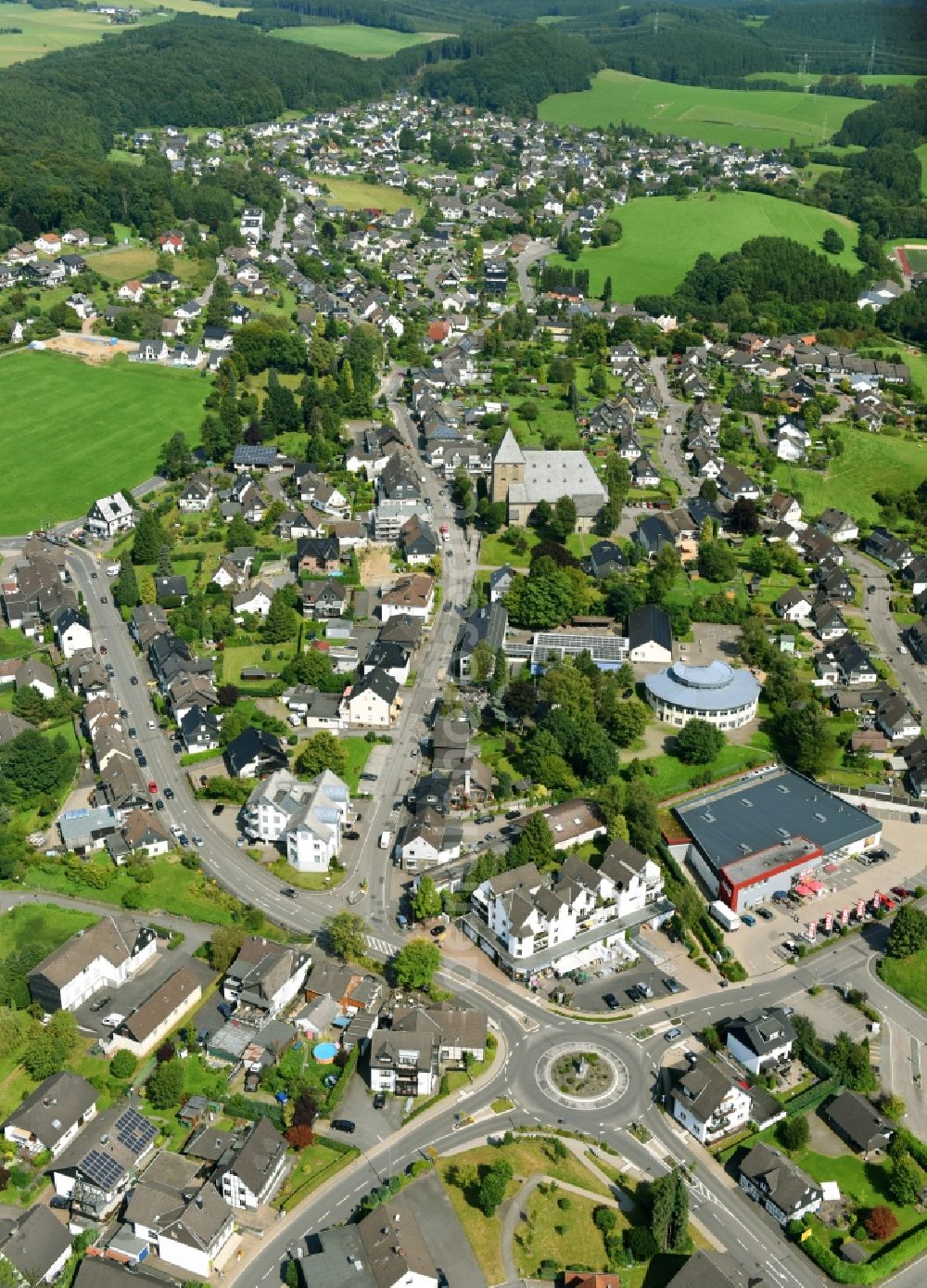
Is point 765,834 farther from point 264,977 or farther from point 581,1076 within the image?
point 264,977

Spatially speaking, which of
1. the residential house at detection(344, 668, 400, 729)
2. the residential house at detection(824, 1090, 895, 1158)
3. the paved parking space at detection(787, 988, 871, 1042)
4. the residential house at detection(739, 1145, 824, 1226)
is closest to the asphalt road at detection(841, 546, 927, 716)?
the paved parking space at detection(787, 988, 871, 1042)

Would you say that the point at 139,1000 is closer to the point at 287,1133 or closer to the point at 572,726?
the point at 287,1133

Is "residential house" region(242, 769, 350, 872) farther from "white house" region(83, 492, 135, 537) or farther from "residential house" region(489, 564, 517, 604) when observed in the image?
"white house" region(83, 492, 135, 537)

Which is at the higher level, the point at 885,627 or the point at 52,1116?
the point at 52,1116

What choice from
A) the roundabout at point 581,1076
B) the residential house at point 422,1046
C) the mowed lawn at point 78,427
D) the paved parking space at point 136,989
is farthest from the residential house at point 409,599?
the roundabout at point 581,1076

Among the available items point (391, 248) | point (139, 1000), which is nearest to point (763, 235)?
point (391, 248)

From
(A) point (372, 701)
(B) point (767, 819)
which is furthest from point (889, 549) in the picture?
(A) point (372, 701)
